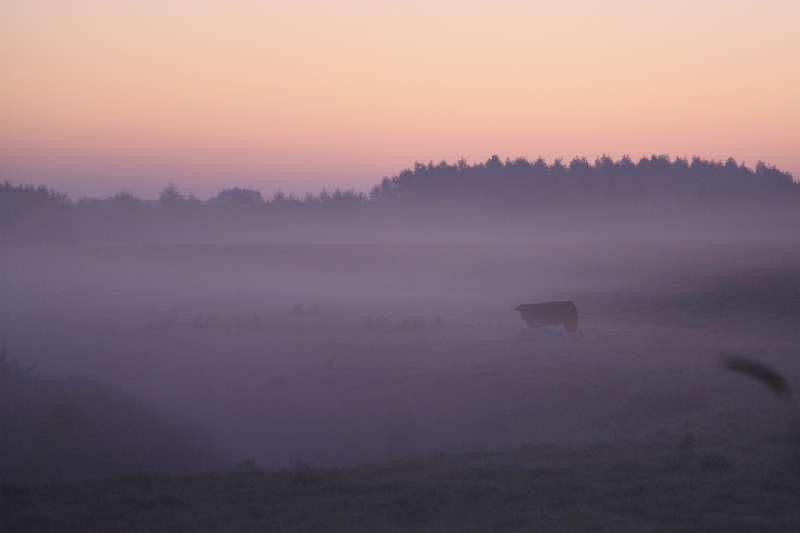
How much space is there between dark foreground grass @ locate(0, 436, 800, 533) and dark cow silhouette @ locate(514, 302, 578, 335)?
65.2ft

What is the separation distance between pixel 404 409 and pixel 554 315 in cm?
1123

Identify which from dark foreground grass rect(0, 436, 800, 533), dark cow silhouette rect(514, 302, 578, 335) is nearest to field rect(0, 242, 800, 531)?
dark foreground grass rect(0, 436, 800, 533)

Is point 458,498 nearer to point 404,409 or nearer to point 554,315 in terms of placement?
point 404,409

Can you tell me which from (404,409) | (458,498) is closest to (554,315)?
(404,409)

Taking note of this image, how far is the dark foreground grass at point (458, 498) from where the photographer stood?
33.7ft

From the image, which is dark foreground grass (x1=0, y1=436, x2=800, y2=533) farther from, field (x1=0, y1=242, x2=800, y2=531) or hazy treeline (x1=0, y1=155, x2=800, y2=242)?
hazy treeline (x1=0, y1=155, x2=800, y2=242)

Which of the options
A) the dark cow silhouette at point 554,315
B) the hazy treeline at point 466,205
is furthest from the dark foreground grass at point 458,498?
the hazy treeline at point 466,205

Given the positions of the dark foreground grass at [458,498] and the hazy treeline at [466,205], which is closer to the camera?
the dark foreground grass at [458,498]

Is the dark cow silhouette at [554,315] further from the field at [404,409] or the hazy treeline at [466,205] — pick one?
the hazy treeline at [466,205]

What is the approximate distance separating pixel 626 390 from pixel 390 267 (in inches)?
2138

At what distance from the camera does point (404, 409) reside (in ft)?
79.9

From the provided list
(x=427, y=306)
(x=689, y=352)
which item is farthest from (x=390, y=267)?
(x=689, y=352)

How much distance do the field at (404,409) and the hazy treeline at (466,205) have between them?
129ft

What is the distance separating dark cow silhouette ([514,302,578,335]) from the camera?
3394 centimetres
